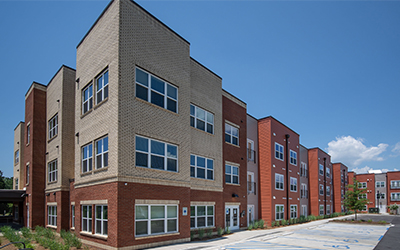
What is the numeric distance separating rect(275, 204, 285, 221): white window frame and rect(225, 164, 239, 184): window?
8.10 m

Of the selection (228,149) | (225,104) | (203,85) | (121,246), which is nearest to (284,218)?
(228,149)

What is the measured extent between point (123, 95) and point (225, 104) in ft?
37.5

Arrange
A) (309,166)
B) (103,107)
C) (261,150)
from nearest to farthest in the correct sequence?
(103,107) → (261,150) → (309,166)

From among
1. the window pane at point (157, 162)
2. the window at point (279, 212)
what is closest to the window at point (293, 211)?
the window at point (279, 212)

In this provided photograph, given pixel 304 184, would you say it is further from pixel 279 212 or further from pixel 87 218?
pixel 87 218

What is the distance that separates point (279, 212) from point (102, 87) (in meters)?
22.8

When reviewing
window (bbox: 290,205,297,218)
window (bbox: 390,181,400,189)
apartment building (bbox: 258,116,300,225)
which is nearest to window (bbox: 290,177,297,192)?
apartment building (bbox: 258,116,300,225)

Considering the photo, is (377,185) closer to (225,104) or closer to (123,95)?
(225,104)

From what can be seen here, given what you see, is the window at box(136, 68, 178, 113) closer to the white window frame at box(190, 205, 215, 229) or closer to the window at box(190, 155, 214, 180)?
the window at box(190, 155, 214, 180)

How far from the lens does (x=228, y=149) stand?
23.8 meters

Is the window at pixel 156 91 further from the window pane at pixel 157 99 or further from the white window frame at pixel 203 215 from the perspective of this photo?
the white window frame at pixel 203 215

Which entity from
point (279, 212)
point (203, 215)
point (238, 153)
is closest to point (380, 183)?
point (279, 212)

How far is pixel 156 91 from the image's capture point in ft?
53.7

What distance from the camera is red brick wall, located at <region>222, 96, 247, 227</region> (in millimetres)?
23520
